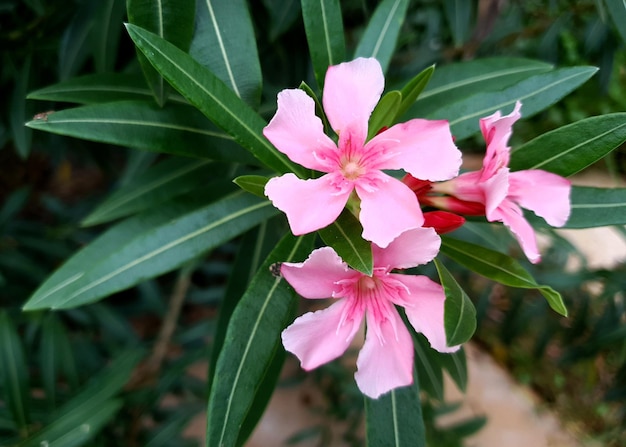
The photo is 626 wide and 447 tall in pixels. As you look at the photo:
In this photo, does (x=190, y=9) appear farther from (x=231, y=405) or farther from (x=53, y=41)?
(x=53, y=41)

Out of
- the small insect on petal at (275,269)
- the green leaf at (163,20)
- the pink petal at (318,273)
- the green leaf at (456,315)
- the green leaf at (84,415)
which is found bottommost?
the green leaf at (84,415)

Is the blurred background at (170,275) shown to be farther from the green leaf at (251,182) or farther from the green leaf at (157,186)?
the green leaf at (251,182)

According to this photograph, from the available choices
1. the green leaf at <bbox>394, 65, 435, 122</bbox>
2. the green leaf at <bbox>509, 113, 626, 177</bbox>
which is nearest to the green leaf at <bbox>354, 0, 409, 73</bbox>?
the green leaf at <bbox>394, 65, 435, 122</bbox>

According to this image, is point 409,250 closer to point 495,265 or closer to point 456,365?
point 495,265

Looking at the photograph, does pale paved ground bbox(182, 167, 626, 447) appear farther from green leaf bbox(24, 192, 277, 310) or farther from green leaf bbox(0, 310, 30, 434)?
green leaf bbox(24, 192, 277, 310)

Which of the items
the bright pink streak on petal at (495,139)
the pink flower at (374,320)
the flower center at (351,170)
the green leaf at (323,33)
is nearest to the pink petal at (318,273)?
the pink flower at (374,320)

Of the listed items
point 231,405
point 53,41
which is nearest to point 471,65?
point 231,405
